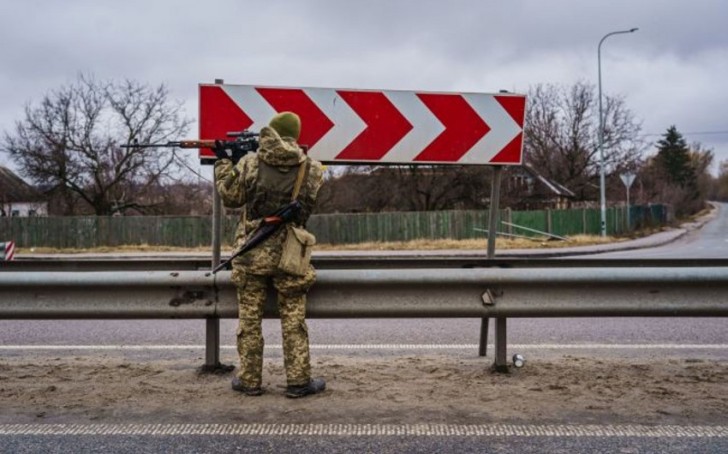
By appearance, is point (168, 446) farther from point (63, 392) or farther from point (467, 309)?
point (467, 309)

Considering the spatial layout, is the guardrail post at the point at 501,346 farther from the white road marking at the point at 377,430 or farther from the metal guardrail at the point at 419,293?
the white road marking at the point at 377,430

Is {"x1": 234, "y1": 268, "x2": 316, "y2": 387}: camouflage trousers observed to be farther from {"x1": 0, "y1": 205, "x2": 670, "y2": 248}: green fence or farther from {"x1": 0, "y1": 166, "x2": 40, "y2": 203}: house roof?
{"x1": 0, "y1": 166, "x2": 40, "y2": 203}: house roof

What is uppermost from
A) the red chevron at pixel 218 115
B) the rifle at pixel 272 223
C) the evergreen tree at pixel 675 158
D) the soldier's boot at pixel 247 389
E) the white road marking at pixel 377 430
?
the evergreen tree at pixel 675 158

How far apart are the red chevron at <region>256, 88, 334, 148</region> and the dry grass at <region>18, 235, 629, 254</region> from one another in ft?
73.5

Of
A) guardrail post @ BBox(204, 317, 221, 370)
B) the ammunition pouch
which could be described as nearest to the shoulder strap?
the ammunition pouch

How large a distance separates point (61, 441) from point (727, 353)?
199 inches

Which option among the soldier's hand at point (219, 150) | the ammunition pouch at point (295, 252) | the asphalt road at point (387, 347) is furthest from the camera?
the soldier's hand at point (219, 150)

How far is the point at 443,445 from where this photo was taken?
298cm

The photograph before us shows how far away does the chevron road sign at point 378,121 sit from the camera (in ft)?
14.5

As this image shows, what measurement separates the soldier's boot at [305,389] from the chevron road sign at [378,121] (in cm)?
157

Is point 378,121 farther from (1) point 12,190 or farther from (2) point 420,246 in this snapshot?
(1) point 12,190

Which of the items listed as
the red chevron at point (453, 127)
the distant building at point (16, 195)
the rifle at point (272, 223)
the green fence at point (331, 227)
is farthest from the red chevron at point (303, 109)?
the distant building at point (16, 195)

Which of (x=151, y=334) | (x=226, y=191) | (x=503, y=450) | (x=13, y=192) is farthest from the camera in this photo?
(x=13, y=192)

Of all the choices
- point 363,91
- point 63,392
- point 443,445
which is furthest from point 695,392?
point 63,392
